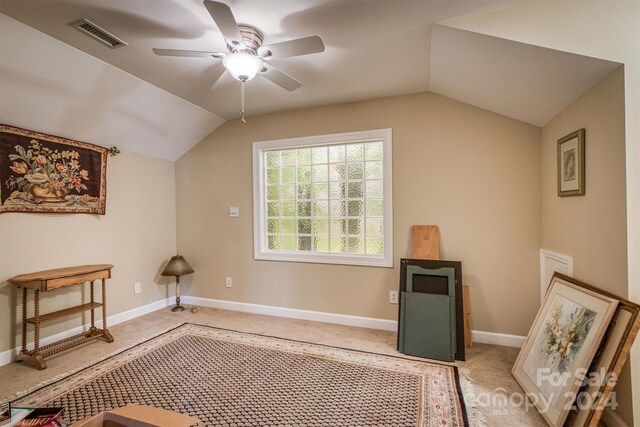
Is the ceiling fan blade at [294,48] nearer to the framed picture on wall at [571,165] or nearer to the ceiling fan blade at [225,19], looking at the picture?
the ceiling fan blade at [225,19]

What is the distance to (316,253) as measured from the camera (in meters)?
3.57

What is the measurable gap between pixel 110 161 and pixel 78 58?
1311mm

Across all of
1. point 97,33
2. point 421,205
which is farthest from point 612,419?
point 97,33

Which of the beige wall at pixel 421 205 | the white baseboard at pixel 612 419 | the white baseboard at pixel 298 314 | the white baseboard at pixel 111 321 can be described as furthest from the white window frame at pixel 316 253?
the white baseboard at pixel 612 419

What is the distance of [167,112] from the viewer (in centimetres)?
336

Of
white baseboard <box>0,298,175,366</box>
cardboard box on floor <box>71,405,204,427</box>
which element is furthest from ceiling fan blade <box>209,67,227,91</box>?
white baseboard <box>0,298,175,366</box>

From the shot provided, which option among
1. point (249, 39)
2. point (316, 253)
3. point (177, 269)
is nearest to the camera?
point (249, 39)

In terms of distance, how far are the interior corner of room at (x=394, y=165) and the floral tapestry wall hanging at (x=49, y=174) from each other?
0.33 ft

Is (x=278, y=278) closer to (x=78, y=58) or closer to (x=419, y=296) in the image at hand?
(x=419, y=296)

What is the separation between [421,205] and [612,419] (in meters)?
1.96

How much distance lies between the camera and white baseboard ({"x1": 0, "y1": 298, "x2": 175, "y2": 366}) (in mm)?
2586

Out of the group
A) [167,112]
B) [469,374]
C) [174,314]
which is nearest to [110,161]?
[167,112]

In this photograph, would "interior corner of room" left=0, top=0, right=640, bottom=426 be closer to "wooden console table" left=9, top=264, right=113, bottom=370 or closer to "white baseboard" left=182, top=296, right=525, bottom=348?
"white baseboard" left=182, top=296, right=525, bottom=348

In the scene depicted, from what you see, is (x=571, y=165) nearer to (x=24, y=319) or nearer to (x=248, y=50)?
(x=248, y=50)
